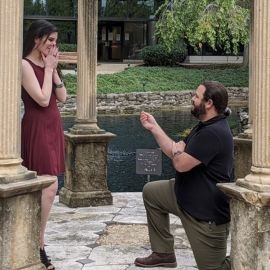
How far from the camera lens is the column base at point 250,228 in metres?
3.94

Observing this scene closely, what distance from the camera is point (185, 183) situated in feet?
14.2

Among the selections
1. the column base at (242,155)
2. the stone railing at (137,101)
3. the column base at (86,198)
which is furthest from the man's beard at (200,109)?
the stone railing at (137,101)

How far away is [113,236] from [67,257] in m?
0.81

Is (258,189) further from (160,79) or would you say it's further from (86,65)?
(160,79)

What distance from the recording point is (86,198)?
24.0 feet

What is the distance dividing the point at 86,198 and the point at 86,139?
0.69 meters

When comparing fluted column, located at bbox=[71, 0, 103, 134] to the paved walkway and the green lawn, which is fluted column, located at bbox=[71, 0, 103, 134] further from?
the green lawn

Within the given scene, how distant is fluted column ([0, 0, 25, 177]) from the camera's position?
4.15m

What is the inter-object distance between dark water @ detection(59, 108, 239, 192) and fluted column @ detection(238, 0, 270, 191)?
5677mm

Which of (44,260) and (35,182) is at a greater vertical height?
(35,182)

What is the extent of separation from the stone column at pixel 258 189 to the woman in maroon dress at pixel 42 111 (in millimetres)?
1370

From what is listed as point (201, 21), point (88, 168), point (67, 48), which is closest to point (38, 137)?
point (88, 168)

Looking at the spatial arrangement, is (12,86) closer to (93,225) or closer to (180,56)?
(93,225)

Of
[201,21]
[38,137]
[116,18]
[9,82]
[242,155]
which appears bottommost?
[242,155]
